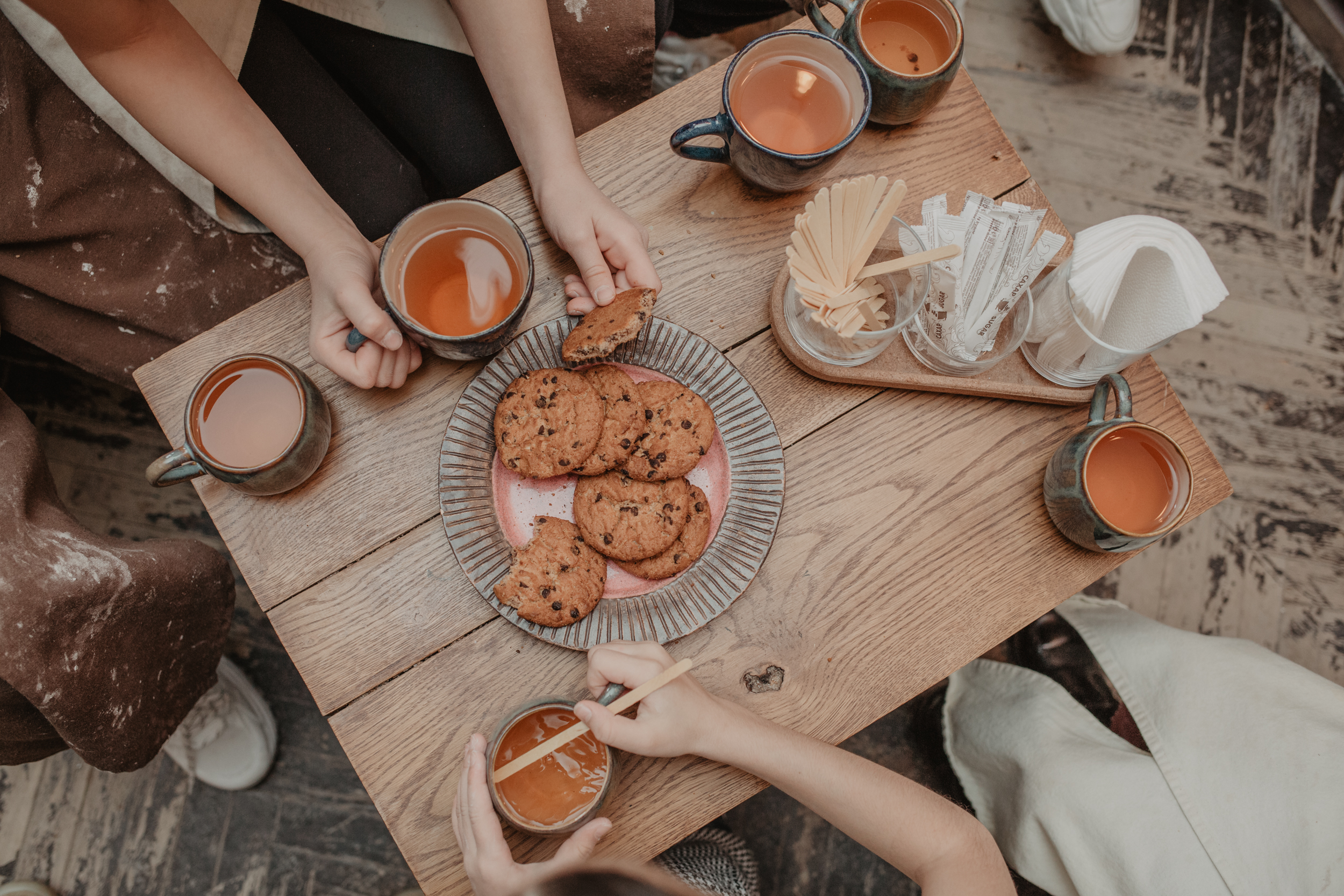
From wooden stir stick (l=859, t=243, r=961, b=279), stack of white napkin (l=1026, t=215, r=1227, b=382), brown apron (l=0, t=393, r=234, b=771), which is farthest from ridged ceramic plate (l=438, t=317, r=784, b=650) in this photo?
brown apron (l=0, t=393, r=234, b=771)

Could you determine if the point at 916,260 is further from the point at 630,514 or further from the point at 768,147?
the point at 630,514

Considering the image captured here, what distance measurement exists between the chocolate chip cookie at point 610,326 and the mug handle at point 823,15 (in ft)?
1.71

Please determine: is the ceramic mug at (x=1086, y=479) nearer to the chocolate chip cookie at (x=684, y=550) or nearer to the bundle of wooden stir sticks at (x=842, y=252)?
the bundle of wooden stir sticks at (x=842, y=252)

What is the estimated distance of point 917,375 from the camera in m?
1.17

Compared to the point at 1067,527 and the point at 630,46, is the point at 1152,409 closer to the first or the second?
the point at 1067,527

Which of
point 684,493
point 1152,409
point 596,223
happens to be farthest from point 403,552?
point 1152,409

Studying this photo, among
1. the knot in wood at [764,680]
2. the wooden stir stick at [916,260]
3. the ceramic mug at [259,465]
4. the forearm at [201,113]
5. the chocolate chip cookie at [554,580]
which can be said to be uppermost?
the forearm at [201,113]

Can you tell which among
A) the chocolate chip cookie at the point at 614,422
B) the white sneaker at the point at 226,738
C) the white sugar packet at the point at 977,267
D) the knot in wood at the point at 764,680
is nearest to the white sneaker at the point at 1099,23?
the white sugar packet at the point at 977,267

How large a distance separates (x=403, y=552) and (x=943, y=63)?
1126 mm

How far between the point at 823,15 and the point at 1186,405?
1.67m

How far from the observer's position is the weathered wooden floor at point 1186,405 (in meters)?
1.84

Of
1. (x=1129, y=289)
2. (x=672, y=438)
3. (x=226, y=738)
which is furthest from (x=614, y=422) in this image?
(x=226, y=738)

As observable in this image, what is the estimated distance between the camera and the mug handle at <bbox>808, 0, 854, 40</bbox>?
117cm

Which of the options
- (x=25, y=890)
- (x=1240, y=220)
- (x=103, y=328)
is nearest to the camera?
(x=103, y=328)
